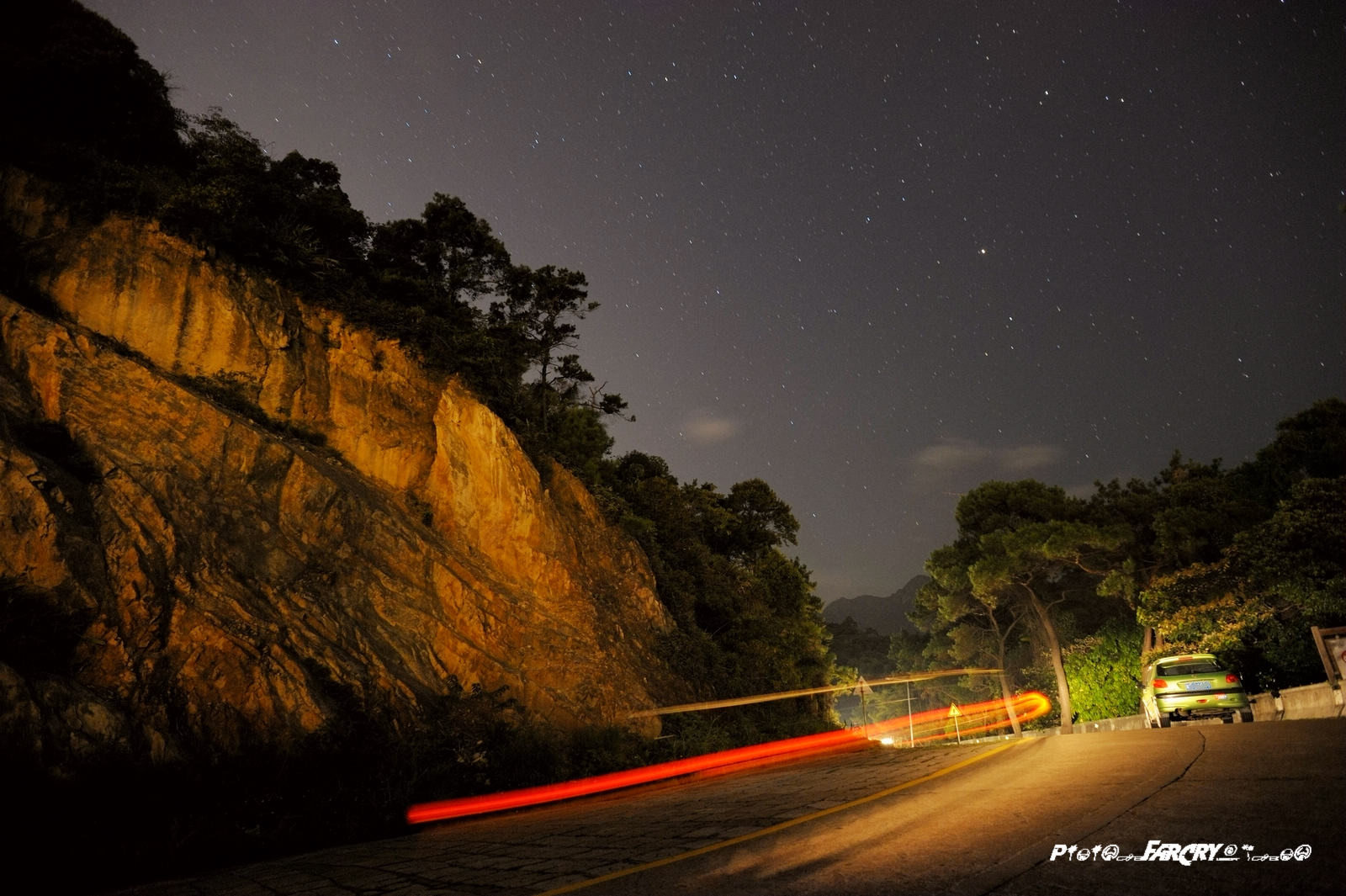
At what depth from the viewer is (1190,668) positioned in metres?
15.1

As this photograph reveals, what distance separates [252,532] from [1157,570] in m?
32.7

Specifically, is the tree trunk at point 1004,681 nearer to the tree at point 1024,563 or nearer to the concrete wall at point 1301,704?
the tree at point 1024,563

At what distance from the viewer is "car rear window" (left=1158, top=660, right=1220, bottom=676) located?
14.9 metres

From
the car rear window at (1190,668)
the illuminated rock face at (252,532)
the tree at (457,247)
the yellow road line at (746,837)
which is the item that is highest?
the tree at (457,247)

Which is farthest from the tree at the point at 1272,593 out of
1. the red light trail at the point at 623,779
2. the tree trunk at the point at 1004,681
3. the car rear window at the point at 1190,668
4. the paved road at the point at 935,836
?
the tree trunk at the point at 1004,681

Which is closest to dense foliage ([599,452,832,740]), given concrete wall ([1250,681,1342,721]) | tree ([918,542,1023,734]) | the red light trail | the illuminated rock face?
the red light trail

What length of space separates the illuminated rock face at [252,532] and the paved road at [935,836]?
352 cm

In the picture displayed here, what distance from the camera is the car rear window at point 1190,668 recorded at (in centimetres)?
1488

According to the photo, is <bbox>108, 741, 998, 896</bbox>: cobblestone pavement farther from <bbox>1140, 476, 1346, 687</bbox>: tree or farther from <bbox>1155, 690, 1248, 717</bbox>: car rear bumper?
<bbox>1140, 476, 1346, 687</bbox>: tree

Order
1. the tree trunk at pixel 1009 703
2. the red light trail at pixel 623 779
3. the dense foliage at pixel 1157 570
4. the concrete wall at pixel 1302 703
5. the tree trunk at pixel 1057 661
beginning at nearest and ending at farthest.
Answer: the red light trail at pixel 623 779 → the concrete wall at pixel 1302 703 → the dense foliage at pixel 1157 570 → the tree trunk at pixel 1057 661 → the tree trunk at pixel 1009 703

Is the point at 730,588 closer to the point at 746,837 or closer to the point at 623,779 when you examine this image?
the point at 623,779

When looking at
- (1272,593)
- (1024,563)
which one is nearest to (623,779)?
(1272,593)

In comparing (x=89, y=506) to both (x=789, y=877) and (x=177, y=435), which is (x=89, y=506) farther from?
(x=789, y=877)

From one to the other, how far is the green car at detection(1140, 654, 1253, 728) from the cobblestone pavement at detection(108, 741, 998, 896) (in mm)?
8127
